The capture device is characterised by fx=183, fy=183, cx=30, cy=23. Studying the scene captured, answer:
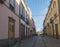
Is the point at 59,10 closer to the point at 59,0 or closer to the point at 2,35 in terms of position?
the point at 59,0

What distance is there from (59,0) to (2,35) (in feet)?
58.6

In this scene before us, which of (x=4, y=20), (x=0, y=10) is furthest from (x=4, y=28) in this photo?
(x=0, y=10)

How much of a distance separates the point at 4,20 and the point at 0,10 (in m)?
1.57

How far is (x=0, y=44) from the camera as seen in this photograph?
1509cm

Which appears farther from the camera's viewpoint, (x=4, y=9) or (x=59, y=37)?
(x=59, y=37)

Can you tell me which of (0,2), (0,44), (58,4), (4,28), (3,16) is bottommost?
(0,44)

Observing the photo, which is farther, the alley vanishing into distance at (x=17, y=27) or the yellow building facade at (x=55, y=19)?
the yellow building facade at (x=55, y=19)

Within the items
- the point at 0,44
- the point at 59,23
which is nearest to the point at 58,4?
the point at 59,23

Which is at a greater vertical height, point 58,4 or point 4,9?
point 58,4

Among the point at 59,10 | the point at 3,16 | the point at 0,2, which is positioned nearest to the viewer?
the point at 0,2

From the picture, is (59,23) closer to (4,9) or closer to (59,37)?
(59,37)

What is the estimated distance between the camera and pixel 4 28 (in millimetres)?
16781

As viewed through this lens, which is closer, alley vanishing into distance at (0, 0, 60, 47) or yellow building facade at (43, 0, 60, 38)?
alley vanishing into distance at (0, 0, 60, 47)

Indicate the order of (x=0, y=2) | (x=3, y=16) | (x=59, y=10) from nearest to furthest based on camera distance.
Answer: (x=0, y=2) < (x=3, y=16) < (x=59, y=10)
